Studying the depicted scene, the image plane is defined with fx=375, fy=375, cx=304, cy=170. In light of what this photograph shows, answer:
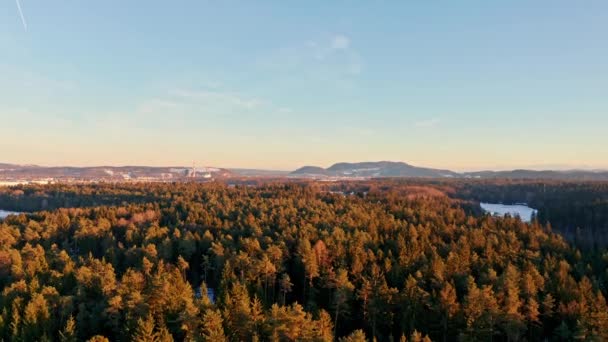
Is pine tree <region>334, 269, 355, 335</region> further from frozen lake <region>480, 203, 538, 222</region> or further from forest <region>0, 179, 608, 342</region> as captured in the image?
frozen lake <region>480, 203, 538, 222</region>

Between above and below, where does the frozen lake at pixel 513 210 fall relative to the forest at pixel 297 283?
below

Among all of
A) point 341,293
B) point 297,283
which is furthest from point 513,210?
point 341,293

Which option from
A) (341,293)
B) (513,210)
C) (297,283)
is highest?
Result: (341,293)

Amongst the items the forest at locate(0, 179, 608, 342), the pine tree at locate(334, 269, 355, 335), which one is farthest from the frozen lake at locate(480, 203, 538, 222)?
the pine tree at locate(334, 269, 355, 335)

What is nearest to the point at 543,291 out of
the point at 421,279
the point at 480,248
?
the point at 421,279

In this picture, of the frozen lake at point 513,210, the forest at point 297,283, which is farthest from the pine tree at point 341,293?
the frozen lake at point 513,210

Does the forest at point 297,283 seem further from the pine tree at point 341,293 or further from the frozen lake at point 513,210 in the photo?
the frozen lake at point 513,210

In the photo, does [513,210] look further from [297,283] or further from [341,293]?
[341,293]

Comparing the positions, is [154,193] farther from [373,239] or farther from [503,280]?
[503,280]
